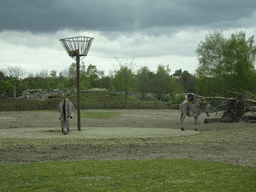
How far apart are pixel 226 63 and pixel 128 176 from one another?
1679 inches

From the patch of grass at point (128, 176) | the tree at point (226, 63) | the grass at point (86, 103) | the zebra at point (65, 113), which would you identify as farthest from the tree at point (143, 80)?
the patch of grass at point (128, 176)

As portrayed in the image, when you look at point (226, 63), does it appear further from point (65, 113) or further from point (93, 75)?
point (93, 75)

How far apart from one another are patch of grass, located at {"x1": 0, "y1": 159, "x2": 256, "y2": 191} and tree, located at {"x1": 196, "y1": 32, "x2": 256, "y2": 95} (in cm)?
3765

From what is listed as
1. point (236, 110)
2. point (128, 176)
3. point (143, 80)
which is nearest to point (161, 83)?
point (143, 80)

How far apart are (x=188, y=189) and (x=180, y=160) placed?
299cm

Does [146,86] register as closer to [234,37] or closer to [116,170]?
[234,37]

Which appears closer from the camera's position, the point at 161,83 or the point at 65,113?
the point at 65,113

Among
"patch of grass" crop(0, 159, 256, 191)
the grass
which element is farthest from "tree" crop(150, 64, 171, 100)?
"patch of grass" crop(0, 159, 256, 191)

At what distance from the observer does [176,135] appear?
1478 centimetres

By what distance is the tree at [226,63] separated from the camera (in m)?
44.2

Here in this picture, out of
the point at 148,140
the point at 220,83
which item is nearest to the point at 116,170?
the point at 148,140

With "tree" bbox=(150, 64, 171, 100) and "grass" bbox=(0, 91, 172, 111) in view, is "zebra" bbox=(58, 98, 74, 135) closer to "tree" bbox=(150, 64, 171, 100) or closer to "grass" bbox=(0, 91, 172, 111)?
"grass" bbox=(0, 91, 172, 111)

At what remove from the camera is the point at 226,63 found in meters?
45.8

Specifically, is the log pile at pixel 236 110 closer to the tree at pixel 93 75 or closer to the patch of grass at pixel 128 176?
the patch of grass at pixel 128 176
